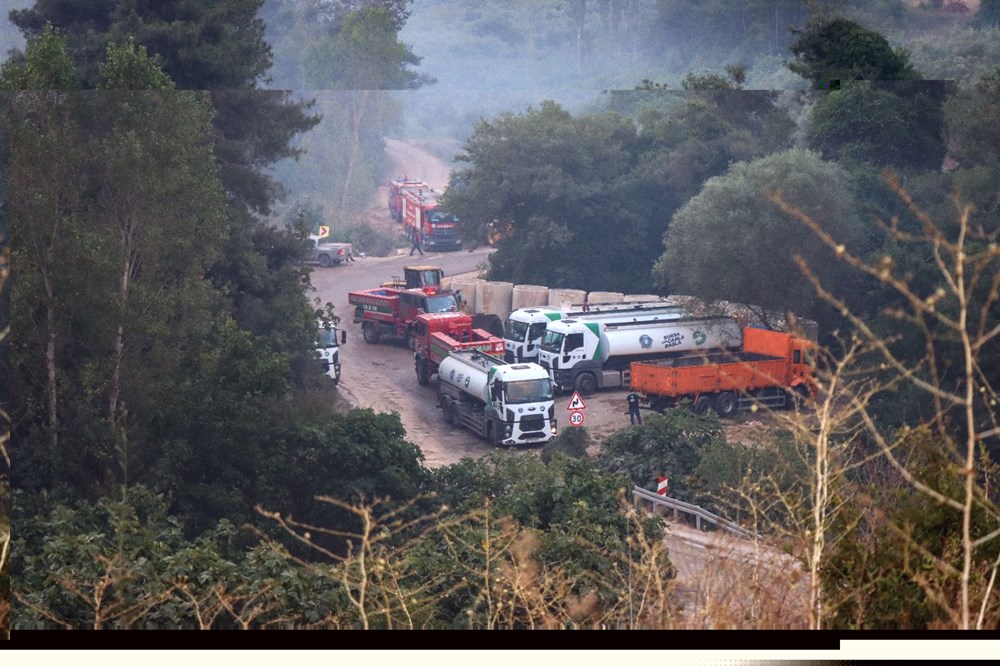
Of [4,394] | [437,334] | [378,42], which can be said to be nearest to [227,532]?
[4,394]

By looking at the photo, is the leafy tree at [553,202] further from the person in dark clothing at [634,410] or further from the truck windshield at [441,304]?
the person in dark clothing at [634,410]

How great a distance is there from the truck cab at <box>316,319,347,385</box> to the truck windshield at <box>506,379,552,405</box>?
2.29 meters

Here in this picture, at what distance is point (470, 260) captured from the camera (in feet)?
58.8

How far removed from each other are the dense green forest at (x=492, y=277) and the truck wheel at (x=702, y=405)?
85 centimetres

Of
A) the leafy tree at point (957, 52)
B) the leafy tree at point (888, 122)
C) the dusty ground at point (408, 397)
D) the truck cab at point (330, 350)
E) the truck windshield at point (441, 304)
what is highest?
the leafy tree at point (957, 52)

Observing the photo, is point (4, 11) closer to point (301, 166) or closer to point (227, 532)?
point (301, 166)

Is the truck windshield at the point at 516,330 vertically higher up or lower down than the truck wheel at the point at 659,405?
higher up

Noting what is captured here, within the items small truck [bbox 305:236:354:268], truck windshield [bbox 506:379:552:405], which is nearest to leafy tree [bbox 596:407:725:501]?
truck windshield [bbox 506:379:552:405]

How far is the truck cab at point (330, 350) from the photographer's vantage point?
12.7 metres

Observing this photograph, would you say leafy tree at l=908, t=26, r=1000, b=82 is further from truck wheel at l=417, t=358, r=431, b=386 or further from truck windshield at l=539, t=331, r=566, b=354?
truck wheel at l=417, t=358, r=431, b=386

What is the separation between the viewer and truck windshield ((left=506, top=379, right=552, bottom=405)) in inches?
443

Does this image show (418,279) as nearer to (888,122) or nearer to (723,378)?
(723,378)

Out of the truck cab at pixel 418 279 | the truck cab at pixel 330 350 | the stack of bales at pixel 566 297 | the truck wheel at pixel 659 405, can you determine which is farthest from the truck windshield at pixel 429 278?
the truck wheel at pixel 659 405

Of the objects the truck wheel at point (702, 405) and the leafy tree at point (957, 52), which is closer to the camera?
the truck wheel at point (702, 405)
